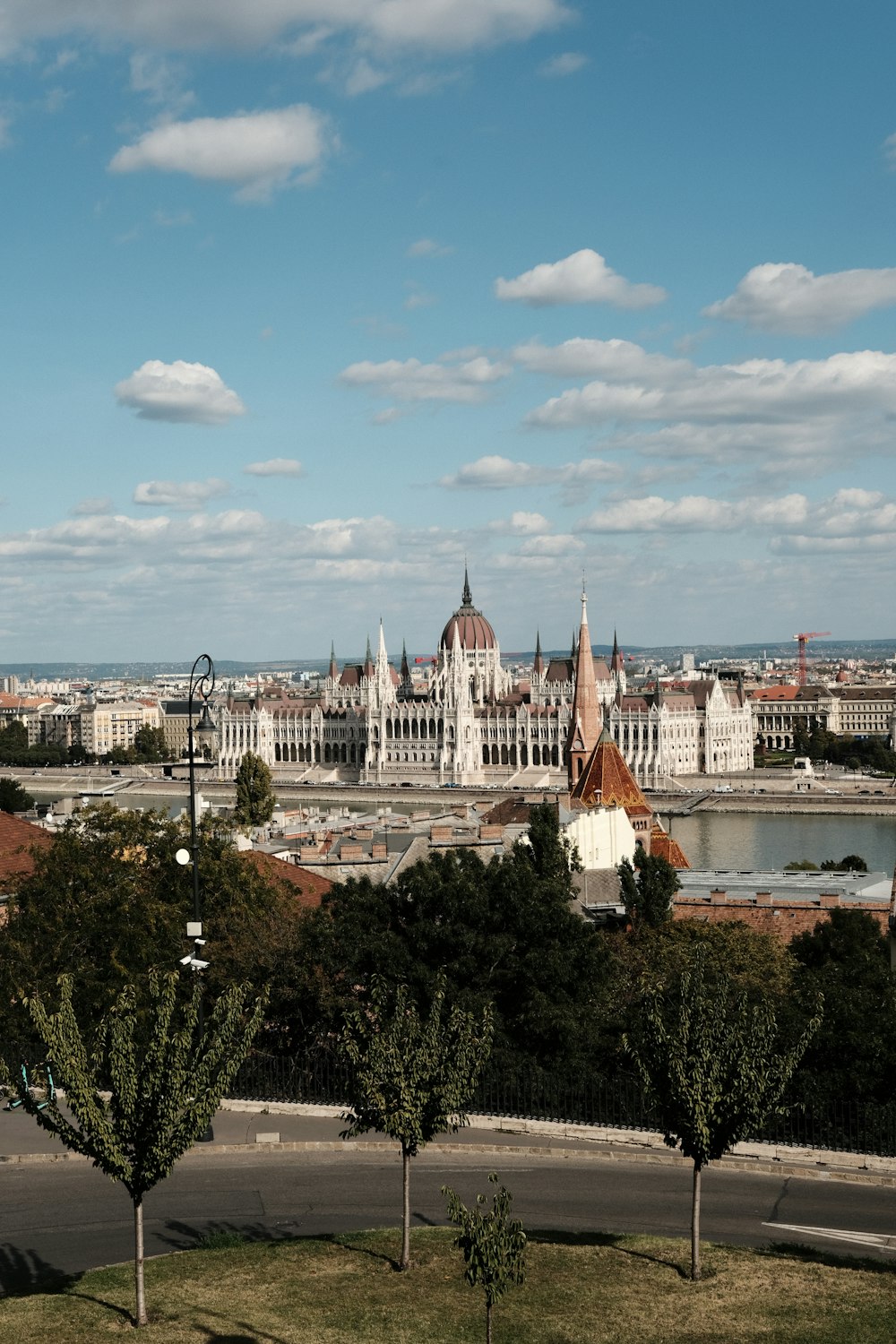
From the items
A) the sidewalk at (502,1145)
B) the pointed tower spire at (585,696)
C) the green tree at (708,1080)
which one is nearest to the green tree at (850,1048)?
the sidewalk at (502,1145)

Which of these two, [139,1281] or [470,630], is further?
[470,630]

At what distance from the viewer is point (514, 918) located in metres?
18.0

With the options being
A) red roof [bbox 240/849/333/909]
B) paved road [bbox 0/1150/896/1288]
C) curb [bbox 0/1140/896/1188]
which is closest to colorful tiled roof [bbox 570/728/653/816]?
red roof [bbox 240/849/333/909]

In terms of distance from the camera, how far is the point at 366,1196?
13016 mm

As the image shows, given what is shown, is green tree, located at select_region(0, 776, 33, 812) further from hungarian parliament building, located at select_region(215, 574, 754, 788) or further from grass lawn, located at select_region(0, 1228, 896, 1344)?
grass lawn, located at select_region(0, 1228, 896, 1344)

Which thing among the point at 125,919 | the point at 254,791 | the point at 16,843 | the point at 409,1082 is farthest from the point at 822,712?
the point at 409,1082

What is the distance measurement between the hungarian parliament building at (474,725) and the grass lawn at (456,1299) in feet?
301

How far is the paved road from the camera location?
12.0 metres

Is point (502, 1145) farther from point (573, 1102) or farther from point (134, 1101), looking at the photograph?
point (134, 1101)

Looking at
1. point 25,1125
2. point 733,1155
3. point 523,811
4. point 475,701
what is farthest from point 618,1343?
point 475,701

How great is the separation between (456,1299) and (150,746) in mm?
116677

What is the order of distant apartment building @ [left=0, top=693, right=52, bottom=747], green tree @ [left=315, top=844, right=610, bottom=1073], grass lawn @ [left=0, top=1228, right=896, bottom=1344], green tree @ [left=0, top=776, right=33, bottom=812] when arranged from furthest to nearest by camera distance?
distant apartment building @ [left=0, top=693, right=52, bottom=747]
green tree @ [left=0, top=776, right=33, bottom=812]
green tree @ [left=315, top=844, right=610, bottom=1073]
grass lawn @ [left=0, top=1228, right=896, bottom=1344]

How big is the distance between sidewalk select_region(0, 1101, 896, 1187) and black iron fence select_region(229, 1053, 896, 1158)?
174 millimetres

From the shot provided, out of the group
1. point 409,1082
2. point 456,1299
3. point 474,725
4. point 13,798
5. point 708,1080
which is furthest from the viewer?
point 474,725
